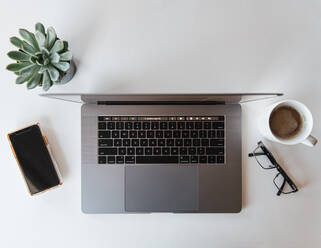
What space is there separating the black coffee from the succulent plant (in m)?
0.66

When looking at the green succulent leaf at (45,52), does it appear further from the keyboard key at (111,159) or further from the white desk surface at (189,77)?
the keyboard key at (111,159)

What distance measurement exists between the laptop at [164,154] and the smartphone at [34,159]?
0.11 meters

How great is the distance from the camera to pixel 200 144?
724 millimetres

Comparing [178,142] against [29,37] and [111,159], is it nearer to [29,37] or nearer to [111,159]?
[111,159]

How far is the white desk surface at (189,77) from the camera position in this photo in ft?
2.43


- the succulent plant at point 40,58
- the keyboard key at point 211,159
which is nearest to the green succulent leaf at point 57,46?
the succulent plant at point 40,58

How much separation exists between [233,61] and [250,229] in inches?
23.2

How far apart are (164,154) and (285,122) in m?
0.41

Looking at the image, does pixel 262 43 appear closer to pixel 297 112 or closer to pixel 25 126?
pixel 297 112

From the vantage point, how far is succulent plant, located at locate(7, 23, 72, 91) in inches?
23.3

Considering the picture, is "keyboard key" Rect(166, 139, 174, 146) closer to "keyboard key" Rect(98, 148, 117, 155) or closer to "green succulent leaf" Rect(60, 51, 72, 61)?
"keyboard key" Rect(98, 148, 117, 155)

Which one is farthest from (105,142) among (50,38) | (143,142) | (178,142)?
(50,38)

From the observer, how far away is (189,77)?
0.75 meters

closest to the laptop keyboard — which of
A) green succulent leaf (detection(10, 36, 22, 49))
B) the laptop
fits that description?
the laptop
